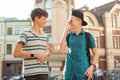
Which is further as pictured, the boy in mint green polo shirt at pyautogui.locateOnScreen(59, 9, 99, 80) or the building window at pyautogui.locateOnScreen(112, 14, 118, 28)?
the building window at pyautogui.locateOnScreen(112, 14, 118, 28)

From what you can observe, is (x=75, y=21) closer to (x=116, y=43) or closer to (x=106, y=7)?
(x=116, y=43)

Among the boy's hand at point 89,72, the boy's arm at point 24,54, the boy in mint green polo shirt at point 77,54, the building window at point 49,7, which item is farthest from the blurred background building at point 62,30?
the boy's hand at point 89,72

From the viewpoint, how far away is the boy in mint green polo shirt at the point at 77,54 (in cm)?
396

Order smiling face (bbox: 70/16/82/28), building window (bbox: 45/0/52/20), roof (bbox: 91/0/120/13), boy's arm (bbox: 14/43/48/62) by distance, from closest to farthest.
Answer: boy's arm (bbox: 14/43/48/62), smiling face (bbox: 70/16/82/28), building window (bbox: 45/0/52/20), roof (bbox: 91/0/120/13)

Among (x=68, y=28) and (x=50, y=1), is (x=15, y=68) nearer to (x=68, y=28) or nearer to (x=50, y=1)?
(x=50, y=1)

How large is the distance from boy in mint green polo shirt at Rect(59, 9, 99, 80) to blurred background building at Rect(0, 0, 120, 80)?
1001 inches

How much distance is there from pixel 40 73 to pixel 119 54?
3429 centimetres

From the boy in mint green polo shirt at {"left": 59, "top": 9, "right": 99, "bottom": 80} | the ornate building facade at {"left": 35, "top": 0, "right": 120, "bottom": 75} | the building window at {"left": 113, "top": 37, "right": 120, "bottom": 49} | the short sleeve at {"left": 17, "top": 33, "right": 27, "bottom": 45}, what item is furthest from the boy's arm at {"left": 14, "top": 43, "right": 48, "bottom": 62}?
the building window at {"left": 113, "top": 37, "right": 120, "bottom": 49}

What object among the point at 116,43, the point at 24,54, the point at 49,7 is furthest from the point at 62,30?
the point at 24,54

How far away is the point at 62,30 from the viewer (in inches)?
1308

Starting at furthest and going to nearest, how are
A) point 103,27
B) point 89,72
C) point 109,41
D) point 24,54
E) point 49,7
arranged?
point 103,27, point 109,41, point 49,7, point 24,54, point 89,72

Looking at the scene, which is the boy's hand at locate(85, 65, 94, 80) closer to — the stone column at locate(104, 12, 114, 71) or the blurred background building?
the blurred background building

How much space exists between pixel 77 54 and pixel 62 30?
95.8 feet

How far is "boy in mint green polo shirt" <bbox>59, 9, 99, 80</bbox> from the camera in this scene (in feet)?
13.0
